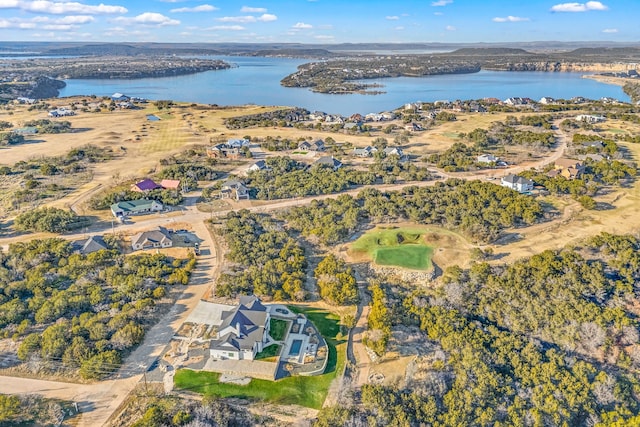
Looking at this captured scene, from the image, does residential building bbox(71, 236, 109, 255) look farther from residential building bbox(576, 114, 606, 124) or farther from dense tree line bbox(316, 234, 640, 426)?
residential building bbox(576, 114, 606, 124)

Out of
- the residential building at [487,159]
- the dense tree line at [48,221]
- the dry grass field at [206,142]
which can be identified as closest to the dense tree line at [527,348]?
the dry grass field at [206,142]

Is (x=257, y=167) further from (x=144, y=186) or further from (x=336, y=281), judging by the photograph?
(x=336, y=281)

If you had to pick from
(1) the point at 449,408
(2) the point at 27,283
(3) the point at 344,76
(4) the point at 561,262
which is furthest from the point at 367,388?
(3) the point at 344,76

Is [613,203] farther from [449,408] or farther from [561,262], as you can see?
[449,408]

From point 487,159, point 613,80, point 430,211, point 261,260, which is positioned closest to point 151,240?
point 261,260

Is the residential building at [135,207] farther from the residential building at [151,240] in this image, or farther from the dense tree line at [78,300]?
the dense tree line at [78,300]

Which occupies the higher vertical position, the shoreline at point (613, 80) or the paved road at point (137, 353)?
the shoreline at point (613, 80)
